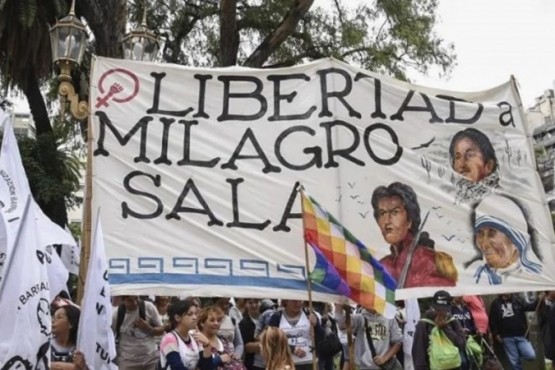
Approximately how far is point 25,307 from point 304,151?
2.54 meters

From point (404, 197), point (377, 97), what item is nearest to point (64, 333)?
point (404, 197)

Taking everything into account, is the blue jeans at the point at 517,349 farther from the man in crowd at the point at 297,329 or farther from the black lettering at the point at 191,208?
the black lettering at the point at 191,208

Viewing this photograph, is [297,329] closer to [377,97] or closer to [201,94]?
[377,97]

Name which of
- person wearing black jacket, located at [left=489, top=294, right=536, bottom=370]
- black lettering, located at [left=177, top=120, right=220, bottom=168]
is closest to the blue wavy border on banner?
black lettering, located at [left=177, top=120, right=220, bottom=168]

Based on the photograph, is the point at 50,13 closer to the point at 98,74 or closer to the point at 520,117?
the point at 98,74

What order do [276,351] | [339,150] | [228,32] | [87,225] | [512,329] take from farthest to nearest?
[228,32], [512,329], [339,150], [87,225], [276,351]

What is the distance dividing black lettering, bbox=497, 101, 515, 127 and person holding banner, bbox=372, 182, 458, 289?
103 centimetres

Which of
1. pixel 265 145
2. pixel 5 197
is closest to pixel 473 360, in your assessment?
pixel 265 145

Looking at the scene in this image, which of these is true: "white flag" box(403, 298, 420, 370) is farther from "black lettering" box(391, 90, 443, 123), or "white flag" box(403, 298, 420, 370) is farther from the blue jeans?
"black lettering" box(391, 90, 443, 123)

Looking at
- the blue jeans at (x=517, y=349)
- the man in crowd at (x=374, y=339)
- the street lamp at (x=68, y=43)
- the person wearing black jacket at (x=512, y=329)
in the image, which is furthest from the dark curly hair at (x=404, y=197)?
the blue jeans at (x=517, y=349)

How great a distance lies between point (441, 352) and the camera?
21.5 feet

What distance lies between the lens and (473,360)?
23.1 feet

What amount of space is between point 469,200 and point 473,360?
2.47 m

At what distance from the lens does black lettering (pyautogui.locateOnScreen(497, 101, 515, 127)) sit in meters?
5.57
